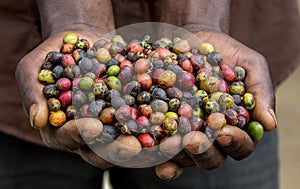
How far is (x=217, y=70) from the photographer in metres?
1.23

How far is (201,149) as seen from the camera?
1.10 meters

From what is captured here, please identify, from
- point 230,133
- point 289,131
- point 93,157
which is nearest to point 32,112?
point 93,157

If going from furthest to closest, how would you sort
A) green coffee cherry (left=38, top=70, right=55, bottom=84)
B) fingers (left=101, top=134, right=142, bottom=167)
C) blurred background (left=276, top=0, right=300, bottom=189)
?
blurred background (left=276, top=0, right=300, bottom=189), green coffee cherry (left=38, top=70, right=55, bottom=84), fingers (left=101, top=134, right=142, bottom=167)

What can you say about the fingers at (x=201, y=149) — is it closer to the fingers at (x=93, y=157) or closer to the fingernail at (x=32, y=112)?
the fingers at (x=93, y=157)

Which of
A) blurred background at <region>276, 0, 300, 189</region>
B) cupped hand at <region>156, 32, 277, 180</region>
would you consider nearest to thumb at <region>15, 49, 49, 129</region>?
cupped hand at <region>156, 32, 277, 180</region>

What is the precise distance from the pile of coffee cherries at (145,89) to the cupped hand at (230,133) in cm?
2

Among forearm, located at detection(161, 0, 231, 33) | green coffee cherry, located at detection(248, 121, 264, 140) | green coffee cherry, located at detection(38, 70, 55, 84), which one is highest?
green coffee cherry, located at detection(38, 70, 55, 84)

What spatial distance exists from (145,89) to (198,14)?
30 centimetres

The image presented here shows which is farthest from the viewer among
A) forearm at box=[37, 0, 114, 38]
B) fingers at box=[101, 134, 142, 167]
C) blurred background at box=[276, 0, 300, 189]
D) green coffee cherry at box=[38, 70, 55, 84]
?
blurred background at box=[276, 0, 300, 189]

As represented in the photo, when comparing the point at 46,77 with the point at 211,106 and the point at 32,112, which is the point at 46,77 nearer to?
the point at 32,112

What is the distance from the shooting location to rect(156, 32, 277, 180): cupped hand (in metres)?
1.11

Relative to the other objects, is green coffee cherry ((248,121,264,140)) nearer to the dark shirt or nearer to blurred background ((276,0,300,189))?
the dark shirt

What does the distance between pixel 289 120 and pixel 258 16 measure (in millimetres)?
1693

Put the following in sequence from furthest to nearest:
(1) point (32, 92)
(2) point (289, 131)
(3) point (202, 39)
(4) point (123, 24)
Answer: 1. (2) point (289, 131)
2. (4) point (123, 24)
3. (3) point (202, 39)
4. (1) point (32, 92)
